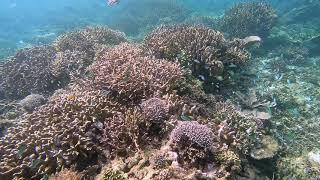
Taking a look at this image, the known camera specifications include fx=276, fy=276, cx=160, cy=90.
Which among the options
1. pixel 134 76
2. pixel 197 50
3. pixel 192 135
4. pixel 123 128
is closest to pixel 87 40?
pixel 197 50

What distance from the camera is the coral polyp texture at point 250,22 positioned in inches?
520

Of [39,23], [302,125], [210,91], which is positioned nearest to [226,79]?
[210,91]

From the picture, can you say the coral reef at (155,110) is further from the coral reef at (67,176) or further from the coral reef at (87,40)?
the coral reef at (87,40)

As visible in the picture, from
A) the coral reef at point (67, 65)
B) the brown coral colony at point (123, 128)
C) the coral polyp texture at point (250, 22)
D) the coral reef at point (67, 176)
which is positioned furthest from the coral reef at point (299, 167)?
the coral polyp texture at point (250, 22)

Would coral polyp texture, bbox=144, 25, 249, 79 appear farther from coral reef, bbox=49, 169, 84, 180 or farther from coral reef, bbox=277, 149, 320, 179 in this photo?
coral reef, bbox=49, 169, 84, 180

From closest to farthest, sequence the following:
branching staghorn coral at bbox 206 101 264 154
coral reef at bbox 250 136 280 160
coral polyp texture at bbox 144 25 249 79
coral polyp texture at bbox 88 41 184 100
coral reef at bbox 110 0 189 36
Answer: branching staghorn coral at bbox 206 101 264 154 < coral polyp texture at bbox 88 41 184 100 < coral reef at bbox 250 136 280 160 < coral polyp texture at bbox 144 25 249 79 < coral reef at bbox 110 0 189 36

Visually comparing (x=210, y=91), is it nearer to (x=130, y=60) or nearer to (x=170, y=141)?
(x=130, y=60)

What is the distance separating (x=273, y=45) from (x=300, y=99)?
16.6 feet

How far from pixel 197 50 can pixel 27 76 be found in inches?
210

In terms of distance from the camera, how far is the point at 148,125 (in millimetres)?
4516

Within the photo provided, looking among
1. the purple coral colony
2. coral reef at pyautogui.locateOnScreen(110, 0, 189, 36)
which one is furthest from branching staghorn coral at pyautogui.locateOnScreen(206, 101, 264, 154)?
coral reef at pyautogui.locateOnScreen(110, 0, 189, 36)

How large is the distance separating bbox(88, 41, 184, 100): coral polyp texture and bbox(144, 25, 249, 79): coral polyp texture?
0.98 meters

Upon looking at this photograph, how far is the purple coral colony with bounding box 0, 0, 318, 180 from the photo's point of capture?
161 inches

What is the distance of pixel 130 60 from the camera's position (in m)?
6.04
